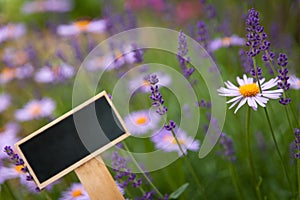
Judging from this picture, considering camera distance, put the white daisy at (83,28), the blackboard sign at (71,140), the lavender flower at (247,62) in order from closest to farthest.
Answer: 1. the blackboard sign at (71,140)
2. the lavender flower at (247,62)
3. the white daisy at (83,28)

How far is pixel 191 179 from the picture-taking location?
145 centimetres

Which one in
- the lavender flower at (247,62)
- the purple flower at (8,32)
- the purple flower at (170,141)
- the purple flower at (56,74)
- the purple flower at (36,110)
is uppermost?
the purple flower at (8,32)

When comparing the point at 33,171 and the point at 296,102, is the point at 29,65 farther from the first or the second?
the point at 33,171

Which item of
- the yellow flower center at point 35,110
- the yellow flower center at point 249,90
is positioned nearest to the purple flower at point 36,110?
the yellow flower center at point 35,110

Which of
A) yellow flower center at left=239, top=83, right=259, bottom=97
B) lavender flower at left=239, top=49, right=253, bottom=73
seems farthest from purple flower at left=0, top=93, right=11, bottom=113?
yellow flower center at left=239, top=83, right=259, bottom=97

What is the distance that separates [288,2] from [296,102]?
Result: 0.93 meters

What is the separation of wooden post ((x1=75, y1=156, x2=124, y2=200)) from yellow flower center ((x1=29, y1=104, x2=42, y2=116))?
817 millimetres

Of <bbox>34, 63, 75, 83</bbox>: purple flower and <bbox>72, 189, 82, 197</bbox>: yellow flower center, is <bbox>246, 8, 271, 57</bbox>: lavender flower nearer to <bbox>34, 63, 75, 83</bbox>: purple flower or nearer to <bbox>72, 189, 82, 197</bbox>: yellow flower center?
<bbox>72, 189, 82, 197</bbox>: yellow flower center

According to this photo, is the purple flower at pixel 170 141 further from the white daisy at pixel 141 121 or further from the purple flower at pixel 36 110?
the purple flower at pixel 36 110

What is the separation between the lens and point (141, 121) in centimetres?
140

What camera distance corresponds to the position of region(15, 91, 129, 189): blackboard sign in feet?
2.81

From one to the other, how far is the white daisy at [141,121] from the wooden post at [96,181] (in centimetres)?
43

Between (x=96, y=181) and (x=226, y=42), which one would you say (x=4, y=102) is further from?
(x=96, y=181)

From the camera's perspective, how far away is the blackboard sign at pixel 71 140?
2.81ft
